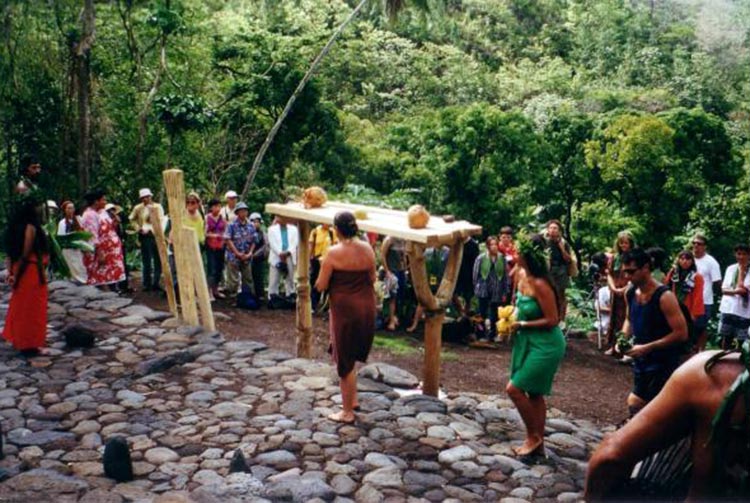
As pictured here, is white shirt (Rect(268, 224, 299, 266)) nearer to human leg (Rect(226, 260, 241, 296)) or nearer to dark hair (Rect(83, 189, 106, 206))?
human leg (Rect(226, 260, 241, 296))

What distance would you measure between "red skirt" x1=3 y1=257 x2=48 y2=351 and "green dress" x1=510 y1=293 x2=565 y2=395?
4565 mm

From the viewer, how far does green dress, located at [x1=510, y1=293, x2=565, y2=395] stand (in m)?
6.06

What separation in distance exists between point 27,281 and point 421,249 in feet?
12.1

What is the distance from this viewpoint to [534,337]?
613 centimetres

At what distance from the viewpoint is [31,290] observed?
8.05 metres

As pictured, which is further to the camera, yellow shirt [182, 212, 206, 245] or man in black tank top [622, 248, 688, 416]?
yellow shirt [182, 212, 206, 245]

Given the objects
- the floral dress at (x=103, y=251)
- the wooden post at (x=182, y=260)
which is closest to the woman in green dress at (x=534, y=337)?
the wooden post at (x=182, y=260)

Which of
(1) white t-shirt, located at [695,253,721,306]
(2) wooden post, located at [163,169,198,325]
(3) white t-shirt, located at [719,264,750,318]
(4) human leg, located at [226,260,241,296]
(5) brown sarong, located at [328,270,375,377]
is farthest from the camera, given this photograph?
(4) human leg, located at [226,260,241,296]

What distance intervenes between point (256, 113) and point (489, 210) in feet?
17.5

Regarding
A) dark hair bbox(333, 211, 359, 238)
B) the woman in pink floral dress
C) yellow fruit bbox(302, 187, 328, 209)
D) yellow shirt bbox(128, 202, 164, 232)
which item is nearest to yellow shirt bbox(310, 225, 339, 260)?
yellow shirt bbox(128, 202, 164, 232)

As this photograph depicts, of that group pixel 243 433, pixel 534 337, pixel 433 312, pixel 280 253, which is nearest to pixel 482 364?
pixel 433 312

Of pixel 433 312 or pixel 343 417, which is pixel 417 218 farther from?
pixel 343 417

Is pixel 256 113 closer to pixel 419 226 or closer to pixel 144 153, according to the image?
pixel 144 153

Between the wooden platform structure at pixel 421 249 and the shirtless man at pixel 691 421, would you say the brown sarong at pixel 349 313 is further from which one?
the shirtless man at pixel 691 421
